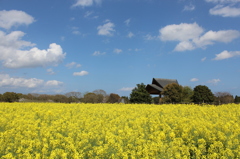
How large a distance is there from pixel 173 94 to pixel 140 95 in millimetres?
7930

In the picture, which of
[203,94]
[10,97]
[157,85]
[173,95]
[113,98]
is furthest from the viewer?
[157,85]

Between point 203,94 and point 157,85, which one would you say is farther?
point 157,85

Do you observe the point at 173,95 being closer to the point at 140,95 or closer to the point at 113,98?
the point at 140,95

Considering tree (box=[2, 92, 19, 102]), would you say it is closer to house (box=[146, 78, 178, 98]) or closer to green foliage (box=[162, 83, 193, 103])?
house (box=[146, 78, 178, 98])

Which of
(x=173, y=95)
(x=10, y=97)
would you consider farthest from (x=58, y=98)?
(x=173, y=95)

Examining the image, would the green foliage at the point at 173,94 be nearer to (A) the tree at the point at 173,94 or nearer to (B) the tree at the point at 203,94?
(A) the tree at the point at 173,94

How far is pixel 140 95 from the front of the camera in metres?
42.5

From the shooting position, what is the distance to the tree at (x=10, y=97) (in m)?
41.5

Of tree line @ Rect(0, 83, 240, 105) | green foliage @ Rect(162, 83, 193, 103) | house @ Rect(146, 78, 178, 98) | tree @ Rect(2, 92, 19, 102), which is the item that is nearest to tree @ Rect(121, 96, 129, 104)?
tree line @ Rect(0, 83, 240, 105)

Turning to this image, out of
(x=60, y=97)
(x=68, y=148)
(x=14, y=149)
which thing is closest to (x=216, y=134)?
(x=68, y=148)

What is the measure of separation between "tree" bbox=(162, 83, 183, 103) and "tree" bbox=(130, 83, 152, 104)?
4.73m

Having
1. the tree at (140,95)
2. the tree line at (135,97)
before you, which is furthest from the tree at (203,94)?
the tree at (140,95)

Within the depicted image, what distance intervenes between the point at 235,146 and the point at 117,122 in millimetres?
4740

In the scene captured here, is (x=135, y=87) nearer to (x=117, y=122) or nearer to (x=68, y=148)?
(x=117, y=122)
